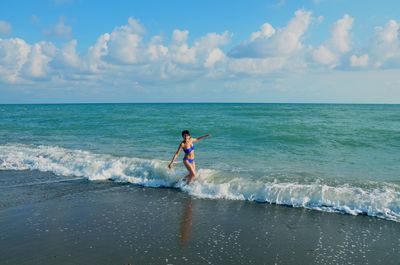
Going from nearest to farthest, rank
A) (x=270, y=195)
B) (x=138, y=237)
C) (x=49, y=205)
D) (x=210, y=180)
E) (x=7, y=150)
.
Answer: (x=138, y=237) < (x=49, y=205) < (x=270, y=195) < (x=210, y=180) < (x=7, y=150)

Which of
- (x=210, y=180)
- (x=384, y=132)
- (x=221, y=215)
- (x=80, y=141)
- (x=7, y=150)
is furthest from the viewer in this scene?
A: (x=384, y=132)

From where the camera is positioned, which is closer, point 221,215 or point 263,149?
point 221,215

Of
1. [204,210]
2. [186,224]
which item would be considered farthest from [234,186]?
[186,224]

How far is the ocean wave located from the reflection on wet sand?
4.19 feet

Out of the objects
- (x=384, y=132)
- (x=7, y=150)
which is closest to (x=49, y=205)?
(x=7, y=150)

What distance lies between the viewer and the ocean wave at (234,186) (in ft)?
29.3

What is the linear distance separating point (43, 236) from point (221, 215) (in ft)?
12.9

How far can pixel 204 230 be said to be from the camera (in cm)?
740

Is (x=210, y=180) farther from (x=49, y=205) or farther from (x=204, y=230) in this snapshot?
(x=49, y=205)

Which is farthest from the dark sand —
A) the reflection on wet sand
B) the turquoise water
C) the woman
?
the woman

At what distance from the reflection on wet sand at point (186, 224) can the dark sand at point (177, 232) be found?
20 millimetres

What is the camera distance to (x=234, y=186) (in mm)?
10633

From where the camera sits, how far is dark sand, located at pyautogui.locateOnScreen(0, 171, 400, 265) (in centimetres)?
619

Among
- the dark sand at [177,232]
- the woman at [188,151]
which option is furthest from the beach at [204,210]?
the woman at [188,151]
